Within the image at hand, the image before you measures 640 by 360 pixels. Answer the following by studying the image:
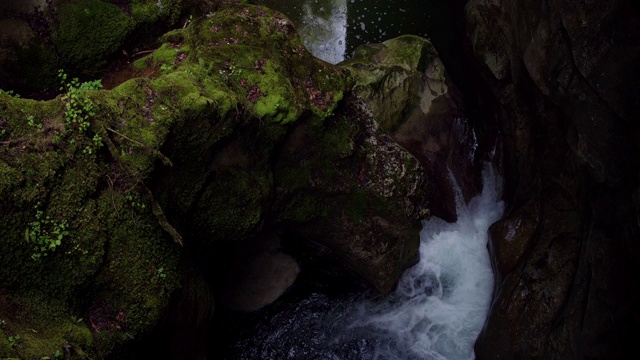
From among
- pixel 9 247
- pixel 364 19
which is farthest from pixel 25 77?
pixel 364 19

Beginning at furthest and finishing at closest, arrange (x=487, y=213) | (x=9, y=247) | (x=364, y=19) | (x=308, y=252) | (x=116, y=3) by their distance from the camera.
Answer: (x=364, y=19) < (x=487, y=213) < (x=308, y=252) < (x=116, y=3) < (x=9, y=247)

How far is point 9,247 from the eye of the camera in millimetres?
4453

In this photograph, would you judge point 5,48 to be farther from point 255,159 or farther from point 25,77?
point 255,159

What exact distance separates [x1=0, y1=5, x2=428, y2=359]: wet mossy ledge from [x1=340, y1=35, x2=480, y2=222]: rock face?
57.7 inches

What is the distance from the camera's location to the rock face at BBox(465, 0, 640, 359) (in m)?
4.99

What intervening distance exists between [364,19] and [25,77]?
721cm

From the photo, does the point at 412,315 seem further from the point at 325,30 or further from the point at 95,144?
the point at 325,30

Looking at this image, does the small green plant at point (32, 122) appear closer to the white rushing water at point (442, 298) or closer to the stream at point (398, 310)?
the stream at point (398, 310)

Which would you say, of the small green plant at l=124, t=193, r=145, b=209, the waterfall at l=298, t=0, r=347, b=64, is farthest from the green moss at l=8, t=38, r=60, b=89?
the waterfall at l=298, t=0, r=347, b=64

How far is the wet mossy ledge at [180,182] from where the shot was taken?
462cm

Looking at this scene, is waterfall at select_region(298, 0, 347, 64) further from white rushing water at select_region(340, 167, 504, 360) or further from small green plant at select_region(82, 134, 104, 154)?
small green plant at select_region(82, 134, 104, 154)

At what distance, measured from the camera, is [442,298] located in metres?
8.45

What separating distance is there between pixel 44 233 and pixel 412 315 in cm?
576

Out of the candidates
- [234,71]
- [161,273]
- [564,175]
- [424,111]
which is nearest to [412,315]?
[564,175]
